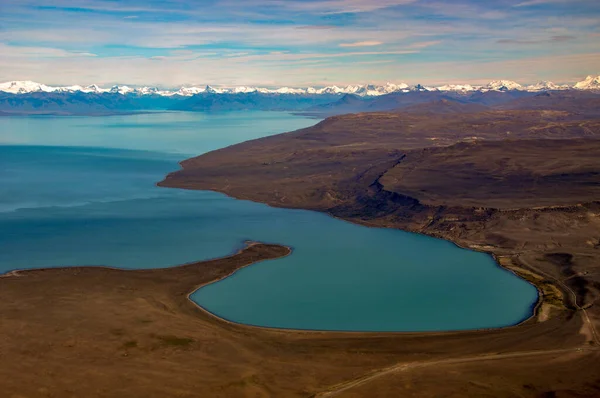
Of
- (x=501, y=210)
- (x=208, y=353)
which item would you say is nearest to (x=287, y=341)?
(x=208, y=353)

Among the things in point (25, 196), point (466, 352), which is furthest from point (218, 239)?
point (25, 196)

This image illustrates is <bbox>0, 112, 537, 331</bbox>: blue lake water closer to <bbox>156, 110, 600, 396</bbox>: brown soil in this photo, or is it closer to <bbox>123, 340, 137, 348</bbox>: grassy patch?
<bbox>156, 110, 600, 396</bbox>: brown soil

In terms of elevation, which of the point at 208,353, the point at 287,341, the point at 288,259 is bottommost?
the point at 287,341

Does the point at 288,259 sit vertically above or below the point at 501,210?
below

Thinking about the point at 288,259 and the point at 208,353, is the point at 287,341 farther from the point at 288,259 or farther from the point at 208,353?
the point at 288,259

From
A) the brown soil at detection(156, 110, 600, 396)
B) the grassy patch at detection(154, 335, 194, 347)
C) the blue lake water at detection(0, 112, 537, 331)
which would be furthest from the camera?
the blue lake water at detection(0, 112, 537, 331)

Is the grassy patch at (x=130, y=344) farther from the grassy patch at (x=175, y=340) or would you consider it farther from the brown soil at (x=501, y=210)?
the brown soil at (x=501, y=210)

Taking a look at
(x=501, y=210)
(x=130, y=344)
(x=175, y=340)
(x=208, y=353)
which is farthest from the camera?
(x=501, y=210)

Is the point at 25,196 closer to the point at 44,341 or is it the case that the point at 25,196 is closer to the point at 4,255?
the point at 4,255

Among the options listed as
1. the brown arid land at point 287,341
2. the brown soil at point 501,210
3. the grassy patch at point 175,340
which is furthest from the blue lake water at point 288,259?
the grassy patch at point 175,340

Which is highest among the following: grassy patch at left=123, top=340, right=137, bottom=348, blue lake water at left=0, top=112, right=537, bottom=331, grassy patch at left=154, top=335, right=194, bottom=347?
blue lake water at left=0, top=112, right=537, bottom=331

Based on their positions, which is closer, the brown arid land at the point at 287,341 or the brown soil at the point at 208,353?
the brown soil at the point at 208,353

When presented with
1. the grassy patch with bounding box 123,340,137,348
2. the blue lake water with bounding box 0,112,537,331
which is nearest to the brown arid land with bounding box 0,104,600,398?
the grassy patch with bounding box 123,340,137,348
